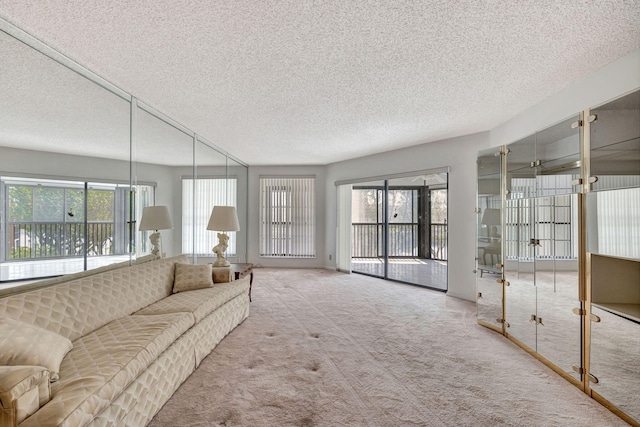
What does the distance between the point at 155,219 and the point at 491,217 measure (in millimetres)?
3919

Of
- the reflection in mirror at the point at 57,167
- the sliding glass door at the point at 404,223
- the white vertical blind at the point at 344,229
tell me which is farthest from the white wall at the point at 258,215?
the reflection in mirror at the point at 57,167

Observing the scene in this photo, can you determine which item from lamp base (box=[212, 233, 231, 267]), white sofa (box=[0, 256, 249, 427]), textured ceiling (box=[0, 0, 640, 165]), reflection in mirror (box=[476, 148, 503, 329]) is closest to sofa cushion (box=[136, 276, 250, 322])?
white sofa (box=[0, 256, 249, 427])

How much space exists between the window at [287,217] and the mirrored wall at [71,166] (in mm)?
2872

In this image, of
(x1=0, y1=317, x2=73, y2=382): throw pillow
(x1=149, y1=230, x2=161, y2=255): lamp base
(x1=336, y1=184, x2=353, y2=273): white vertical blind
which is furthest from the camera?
(x1=336, y1=184, x2=353, y2=273): white vertical blind

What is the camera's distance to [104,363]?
1.50 m

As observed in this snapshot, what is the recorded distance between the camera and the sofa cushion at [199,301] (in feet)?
7.86

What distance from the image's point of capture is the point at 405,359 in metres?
2.41

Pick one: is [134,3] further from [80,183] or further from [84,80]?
[80,183]

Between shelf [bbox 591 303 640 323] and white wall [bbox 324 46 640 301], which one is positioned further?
white wall [bbox 324 46 640 301]

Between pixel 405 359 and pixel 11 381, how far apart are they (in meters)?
2.42

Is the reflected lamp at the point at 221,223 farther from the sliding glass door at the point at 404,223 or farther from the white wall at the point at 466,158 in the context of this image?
the sliding glass door at the point at 404,223

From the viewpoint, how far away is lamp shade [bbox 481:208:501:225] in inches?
123

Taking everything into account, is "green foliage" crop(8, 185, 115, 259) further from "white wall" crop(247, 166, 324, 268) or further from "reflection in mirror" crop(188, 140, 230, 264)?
"white wall" crop(247, 166, 324, 268)

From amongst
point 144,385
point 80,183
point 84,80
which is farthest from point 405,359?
point 84,80
